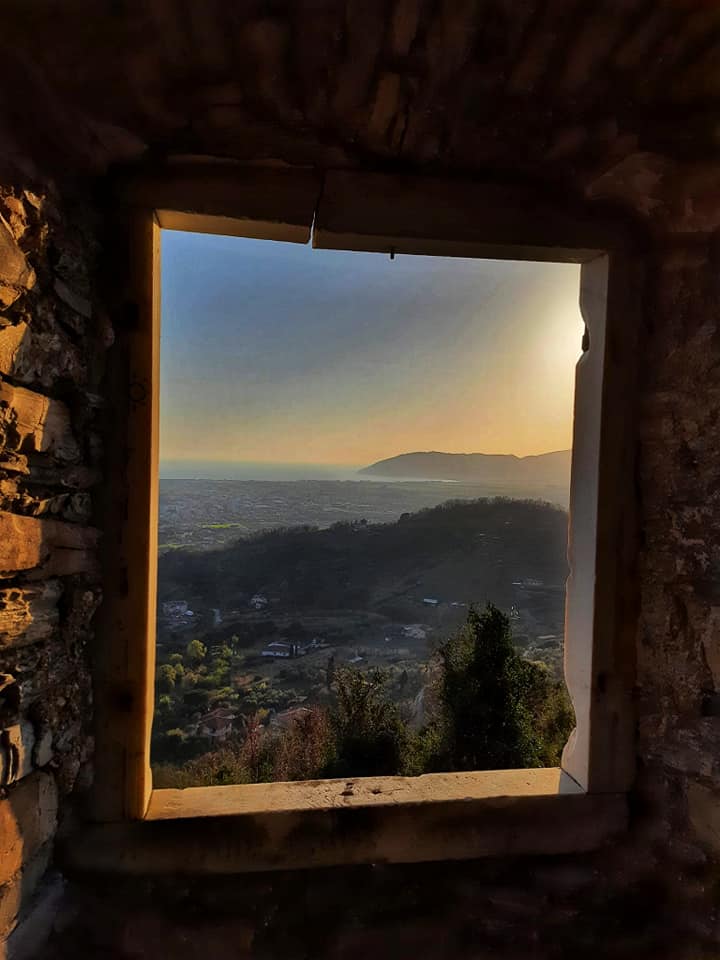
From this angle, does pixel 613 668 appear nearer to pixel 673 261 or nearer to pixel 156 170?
pixel 673 261

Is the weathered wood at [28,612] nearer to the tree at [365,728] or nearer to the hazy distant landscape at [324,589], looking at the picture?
the hazy distant landscape at [324,589]

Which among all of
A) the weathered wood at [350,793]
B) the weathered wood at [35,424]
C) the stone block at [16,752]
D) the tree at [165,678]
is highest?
the weathered wood at [35,424]

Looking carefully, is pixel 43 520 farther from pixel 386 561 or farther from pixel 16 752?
pixel 386 561

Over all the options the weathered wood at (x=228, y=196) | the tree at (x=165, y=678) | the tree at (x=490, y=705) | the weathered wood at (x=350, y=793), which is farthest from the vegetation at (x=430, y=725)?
the weathered wood at (x=228, y=196)

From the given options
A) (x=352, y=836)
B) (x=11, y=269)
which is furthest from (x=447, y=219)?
(x=352, y=836)

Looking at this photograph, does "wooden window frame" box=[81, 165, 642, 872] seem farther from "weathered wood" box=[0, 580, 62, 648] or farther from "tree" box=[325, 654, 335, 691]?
"tree" box=[325, 654, 335, 691]

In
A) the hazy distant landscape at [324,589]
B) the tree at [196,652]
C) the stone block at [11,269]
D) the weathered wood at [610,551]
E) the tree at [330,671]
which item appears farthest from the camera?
the tree at [330,671]

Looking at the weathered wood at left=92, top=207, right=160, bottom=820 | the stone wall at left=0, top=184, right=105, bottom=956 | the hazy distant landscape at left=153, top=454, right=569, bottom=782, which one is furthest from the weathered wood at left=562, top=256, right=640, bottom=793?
the hazy distant landscape at left=153, top=454, right=569, bottom=782
